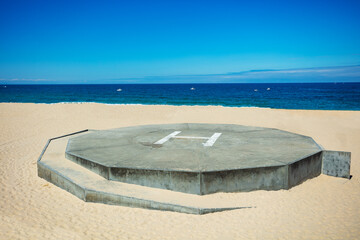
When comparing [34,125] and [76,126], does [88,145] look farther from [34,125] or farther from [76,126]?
[34,125]

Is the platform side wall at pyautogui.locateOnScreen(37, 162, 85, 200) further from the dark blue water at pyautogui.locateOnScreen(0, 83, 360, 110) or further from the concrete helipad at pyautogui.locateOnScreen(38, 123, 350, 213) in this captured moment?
the dark blue water at pyautogui.locateOnScreen(0, 83, 360, 110)

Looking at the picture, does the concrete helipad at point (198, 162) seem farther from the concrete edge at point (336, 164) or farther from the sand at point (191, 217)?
the sand at point (191, 217)

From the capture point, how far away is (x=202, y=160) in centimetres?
536

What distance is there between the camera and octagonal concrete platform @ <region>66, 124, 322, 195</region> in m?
4.81

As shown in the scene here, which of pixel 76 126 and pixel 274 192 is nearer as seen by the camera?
pixel 274 192

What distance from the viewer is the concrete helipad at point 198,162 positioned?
4812 millimetres

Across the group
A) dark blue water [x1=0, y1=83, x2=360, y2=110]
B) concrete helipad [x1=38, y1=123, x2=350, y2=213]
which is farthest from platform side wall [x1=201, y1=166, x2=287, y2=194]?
dark blue water [x1=0, y1=83, x2=360, y2=110]

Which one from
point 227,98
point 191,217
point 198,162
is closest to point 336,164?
point 198,162

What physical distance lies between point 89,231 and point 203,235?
1.62 metres

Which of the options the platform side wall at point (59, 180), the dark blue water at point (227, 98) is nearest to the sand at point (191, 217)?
the platform side wall at point (59, 180)

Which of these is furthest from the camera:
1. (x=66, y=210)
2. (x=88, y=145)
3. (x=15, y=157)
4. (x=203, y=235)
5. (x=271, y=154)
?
(x=15, y=157)

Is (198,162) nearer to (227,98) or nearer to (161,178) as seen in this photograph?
(161,178)

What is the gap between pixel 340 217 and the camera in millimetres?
4348

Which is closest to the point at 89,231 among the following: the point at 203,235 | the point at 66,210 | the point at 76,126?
the point at 66,210
